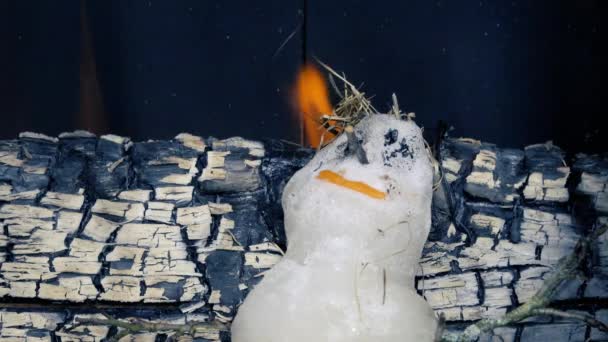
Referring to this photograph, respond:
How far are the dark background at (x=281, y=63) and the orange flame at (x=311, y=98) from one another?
4 centimetres

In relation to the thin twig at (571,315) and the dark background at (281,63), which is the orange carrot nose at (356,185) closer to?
the thin twig at (571,315)

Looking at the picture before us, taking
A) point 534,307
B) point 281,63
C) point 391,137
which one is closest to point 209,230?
point 391,137

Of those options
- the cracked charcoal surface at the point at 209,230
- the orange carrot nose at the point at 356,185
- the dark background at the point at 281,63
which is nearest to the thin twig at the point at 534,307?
the cracked charcoal surface at the point at 209,230

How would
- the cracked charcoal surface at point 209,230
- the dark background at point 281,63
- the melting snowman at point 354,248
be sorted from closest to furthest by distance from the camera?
the melting snowman at point 354,248
the cracked charcoal surface at point 209,230
the dark background at point 281,63

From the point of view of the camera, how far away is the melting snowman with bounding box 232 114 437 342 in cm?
138

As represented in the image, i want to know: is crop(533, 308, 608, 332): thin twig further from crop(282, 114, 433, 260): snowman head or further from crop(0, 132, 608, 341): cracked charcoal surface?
crop(282, 114, 433, 260): snowman head

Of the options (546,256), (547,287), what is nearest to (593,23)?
(546,256)

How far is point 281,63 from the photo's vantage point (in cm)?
206

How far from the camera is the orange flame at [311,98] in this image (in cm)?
205

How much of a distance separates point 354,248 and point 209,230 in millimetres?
436

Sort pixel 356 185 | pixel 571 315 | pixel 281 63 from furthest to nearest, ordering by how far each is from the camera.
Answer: pixel 281 63
pixel 356 185
pixel 571 315

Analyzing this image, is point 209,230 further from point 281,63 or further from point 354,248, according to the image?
point 281,63

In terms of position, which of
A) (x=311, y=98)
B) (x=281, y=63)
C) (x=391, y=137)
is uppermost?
(x=281, y=63)

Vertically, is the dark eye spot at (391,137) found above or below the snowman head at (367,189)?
above
